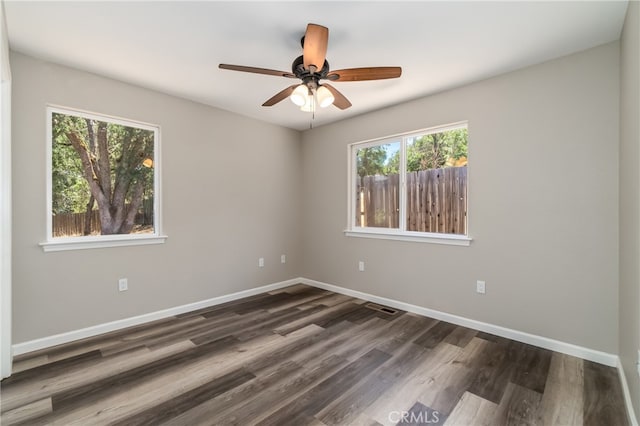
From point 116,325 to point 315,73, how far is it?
3033mm

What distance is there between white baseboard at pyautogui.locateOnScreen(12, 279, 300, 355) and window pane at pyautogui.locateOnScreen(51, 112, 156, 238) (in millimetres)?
897

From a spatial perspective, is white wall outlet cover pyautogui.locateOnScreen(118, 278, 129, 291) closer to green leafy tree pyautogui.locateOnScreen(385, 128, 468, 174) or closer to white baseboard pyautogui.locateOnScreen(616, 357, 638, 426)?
green leafy tree pyautogui.locateOnScreen(385, 128, 468, 174)

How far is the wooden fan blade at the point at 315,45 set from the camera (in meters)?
1.65

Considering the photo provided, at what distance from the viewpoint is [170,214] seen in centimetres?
325

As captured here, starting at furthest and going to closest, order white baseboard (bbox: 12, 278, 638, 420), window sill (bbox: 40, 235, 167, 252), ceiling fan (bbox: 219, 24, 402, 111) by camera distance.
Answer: window sill (bbox: 40, 235, 167, 252) < white baseboard (bbox: 12, 278, 638, 420) < ceiling fan (bbox: 219, 24, 402, 111)

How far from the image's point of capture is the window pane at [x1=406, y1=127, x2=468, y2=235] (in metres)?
3.08

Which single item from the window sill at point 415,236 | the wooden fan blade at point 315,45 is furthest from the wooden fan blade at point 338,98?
the window sill at point 415,236

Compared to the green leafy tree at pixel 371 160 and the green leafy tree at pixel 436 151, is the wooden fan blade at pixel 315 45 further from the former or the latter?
the green leafy tree at pixel 371 160

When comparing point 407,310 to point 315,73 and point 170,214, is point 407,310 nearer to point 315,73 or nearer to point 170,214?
point 315,73

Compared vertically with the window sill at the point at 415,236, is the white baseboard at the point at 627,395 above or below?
below

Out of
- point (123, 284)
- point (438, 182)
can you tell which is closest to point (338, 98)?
point (438, 182)

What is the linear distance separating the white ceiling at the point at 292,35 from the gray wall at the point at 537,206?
0.91 feet

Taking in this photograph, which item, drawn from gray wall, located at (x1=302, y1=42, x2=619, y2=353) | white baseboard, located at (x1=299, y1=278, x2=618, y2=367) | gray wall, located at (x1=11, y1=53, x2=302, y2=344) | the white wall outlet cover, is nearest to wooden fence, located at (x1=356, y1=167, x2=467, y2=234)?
gray wall, located at (x1=302, y1=42, x2=619, y2=353)

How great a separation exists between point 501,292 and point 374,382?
157 centimetres
